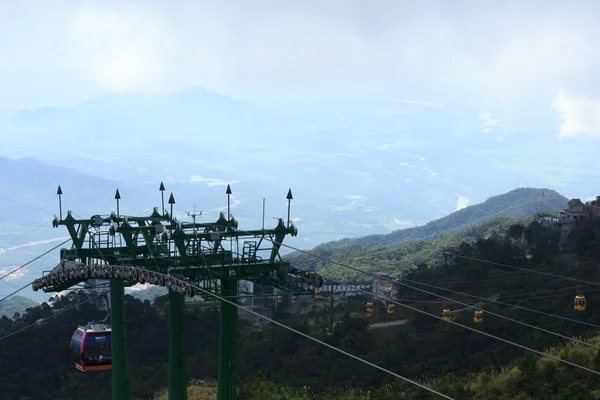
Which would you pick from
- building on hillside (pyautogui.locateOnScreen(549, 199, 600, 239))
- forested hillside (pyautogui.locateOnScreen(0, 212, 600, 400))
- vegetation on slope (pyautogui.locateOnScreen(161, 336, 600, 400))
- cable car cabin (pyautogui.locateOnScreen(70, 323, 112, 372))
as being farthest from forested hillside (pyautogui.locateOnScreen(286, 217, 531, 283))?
cable car cabin (pyautogui.locateOnScreen(70, 323, 112, 372))

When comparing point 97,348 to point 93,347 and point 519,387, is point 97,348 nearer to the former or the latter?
point 93,347

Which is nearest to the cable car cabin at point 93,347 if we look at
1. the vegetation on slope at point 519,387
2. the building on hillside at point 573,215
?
the vegetation on slope at point 519,387

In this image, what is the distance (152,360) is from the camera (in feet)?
297

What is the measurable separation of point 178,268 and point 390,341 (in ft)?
159

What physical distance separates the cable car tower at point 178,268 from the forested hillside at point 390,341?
12.5 metres

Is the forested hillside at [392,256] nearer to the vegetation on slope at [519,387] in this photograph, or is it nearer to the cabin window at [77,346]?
the vegetation on slope at [519,387]

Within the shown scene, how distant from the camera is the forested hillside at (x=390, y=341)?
6531cm

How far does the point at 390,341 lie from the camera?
81562 millimetres

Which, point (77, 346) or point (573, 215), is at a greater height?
point (573, 215)

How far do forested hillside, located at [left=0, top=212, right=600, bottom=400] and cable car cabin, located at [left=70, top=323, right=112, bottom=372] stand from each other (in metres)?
11.7

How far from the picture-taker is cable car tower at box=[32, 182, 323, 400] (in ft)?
122

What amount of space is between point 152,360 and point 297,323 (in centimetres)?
1719

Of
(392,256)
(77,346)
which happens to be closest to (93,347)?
(77,346)

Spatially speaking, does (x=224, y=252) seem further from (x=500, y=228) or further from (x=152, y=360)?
(x=500, y=228)
